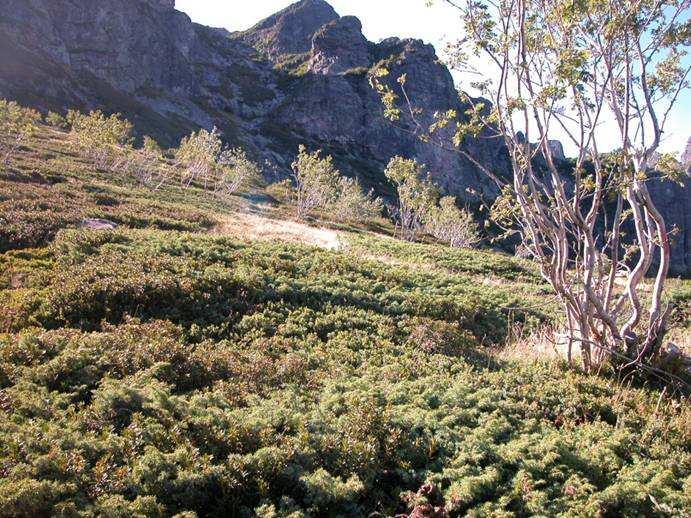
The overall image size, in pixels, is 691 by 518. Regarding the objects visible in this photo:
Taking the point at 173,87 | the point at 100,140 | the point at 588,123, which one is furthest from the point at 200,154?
the point at 173,87

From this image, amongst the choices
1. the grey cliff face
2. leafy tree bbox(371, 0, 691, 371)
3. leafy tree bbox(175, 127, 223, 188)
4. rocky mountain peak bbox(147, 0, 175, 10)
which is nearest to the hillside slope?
the grey cliff face

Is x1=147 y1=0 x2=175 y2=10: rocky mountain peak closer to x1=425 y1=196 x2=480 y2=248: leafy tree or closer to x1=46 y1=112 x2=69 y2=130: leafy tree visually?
x1=46 y1=112 x2=69 y2=130: leafy tree

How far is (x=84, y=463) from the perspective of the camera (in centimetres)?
546

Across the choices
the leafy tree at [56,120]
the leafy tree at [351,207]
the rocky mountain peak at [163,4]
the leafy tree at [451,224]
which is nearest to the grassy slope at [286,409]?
the leafy tree at [451,224]

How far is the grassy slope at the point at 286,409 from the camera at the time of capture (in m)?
5.67

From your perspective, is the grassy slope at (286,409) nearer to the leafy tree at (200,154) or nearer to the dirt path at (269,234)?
the dirt path at (269,234)

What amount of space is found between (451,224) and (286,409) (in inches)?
2727

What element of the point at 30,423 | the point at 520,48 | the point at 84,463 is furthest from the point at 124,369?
the point at 520,48

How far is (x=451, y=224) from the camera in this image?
7369cm

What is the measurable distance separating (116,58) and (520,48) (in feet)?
578

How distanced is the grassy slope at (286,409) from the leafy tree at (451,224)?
57488 mm

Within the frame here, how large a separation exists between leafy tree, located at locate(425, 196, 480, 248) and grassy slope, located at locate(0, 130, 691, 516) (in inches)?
2263

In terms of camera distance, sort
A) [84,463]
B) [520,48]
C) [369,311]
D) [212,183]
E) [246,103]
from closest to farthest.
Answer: [84,463] < [520,48] < [369,311] < [212,183] < [246,103]

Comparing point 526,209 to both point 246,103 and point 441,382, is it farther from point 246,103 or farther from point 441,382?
point 246,103
